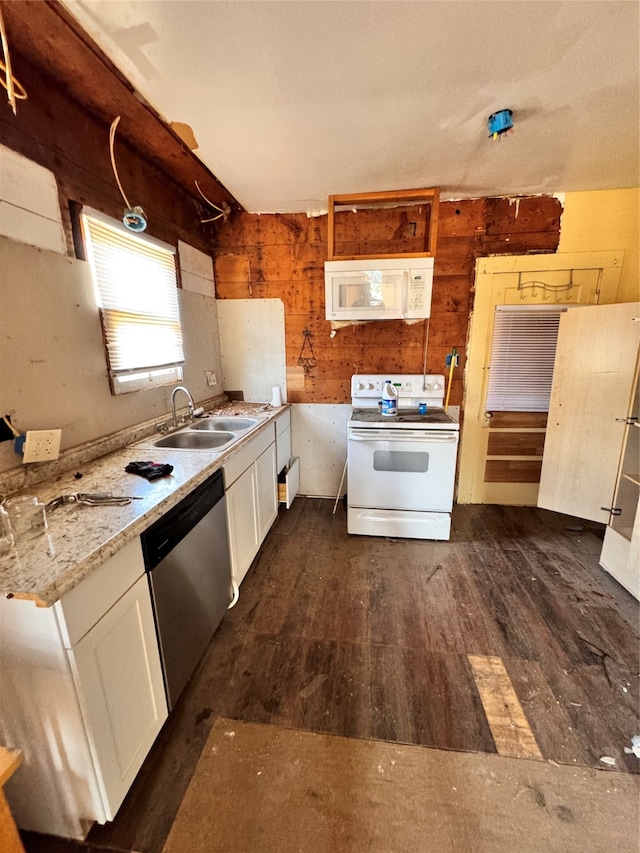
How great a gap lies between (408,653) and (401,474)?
112cm

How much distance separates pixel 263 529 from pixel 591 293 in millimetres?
3067

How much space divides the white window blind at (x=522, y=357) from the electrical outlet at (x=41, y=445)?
296cm

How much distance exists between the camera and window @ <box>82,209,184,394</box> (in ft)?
5.45

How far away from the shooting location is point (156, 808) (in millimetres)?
1107

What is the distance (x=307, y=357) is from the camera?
2998mm

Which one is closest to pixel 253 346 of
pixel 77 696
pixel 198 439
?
pixel 198 439

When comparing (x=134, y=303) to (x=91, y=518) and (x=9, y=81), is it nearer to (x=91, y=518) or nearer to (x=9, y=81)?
(x=9, y=81)

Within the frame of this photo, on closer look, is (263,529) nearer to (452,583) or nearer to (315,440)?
(315,440)

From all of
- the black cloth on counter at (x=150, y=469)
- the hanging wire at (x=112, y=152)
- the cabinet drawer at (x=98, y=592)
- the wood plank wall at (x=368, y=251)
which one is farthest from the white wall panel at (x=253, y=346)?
the cabinet drawer at (x=98, y=592)

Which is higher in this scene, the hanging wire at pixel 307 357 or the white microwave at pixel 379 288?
the white microwave at pixel 379 288

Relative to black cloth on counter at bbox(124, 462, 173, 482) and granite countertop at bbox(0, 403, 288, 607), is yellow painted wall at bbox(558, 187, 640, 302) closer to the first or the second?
granite countertop at bbox(0, 403, 288, 607)

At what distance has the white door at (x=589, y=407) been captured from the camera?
2182 mm

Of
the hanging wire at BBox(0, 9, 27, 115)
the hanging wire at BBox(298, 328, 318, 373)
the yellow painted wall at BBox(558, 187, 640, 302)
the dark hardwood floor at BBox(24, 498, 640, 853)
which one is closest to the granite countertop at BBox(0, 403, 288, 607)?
the dark hardwood floor at BBox(24, 498, 640, 853)

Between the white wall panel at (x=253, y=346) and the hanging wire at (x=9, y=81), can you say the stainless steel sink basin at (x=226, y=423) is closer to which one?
the white wall panel at (x=253, y=346)
